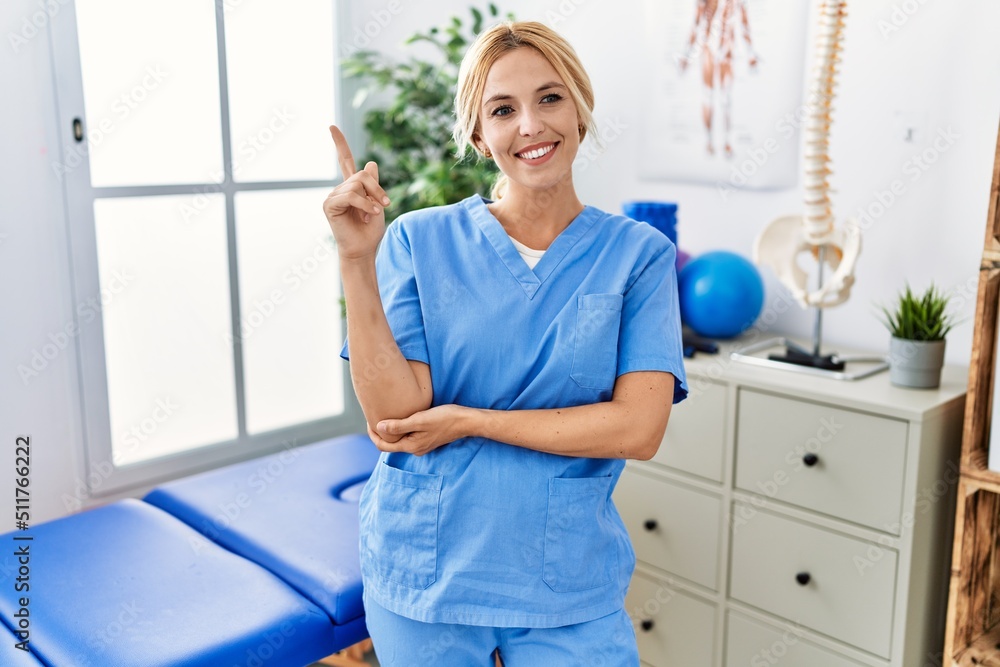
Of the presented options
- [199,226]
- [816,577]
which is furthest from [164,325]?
[816,577]

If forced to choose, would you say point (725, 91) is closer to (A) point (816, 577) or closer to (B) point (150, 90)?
(A) point (816, 577)

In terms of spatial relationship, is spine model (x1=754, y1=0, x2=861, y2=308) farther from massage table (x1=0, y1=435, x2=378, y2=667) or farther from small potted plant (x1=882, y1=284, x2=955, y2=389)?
massage table (x1=0, y1=435, x2=378, y2=667)

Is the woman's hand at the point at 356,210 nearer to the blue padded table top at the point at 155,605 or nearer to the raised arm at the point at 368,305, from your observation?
the raised arm at the point at 368,305

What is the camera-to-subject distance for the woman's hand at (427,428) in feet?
4.11

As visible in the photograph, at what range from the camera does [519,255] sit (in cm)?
135

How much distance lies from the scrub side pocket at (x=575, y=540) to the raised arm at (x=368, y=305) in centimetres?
23

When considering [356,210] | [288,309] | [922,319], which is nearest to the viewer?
[356,210]

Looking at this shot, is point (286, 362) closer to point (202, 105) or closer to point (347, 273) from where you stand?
point (202, 105)

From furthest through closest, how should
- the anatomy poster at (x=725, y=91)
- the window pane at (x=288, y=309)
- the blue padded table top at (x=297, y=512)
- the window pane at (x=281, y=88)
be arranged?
the window pane at (x=288, y=309) → the window pane at (x=281, y=88) → the anatomy poster at (x=725, y=91) → the blue padded table top at (x=297, y=512)

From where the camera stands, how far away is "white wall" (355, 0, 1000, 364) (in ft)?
6.20

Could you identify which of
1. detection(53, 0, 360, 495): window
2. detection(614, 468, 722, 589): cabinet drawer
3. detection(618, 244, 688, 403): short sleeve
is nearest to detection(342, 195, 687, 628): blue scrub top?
detection(618, 244, 688, 403): short sleeve

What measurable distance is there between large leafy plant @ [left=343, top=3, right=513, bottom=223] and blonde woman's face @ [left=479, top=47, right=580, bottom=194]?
42.7 inches

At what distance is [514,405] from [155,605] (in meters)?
0.75

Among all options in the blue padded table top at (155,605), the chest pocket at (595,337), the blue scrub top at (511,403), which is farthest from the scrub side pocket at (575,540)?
the blue padded table top at (155,605)
